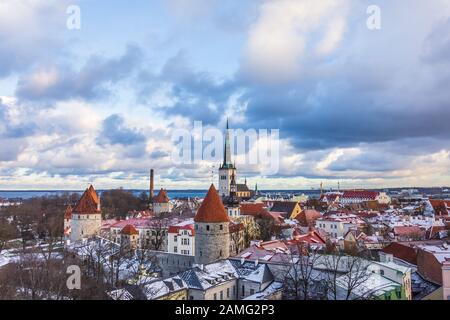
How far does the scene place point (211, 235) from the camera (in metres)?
25.2

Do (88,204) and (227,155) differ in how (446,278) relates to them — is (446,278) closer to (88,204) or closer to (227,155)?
(88,204)

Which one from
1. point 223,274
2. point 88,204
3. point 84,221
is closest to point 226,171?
point 88,204

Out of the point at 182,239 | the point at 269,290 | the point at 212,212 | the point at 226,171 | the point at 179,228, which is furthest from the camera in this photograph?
the point at 226,171

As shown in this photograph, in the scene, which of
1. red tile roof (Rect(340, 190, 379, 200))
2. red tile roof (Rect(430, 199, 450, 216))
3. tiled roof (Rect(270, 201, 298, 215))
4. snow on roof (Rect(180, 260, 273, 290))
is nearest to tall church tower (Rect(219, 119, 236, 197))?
tiled roof (Rect(270, 201, 298, 215))

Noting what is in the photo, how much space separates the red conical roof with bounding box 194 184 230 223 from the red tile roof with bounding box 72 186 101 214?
18.9 meters

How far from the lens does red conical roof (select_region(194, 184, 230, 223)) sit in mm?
25188

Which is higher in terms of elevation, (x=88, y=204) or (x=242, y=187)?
(x=242, y=187)

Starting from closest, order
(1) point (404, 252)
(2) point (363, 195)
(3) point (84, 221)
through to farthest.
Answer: (1) point (404, 252) → (3) point (84, 221) → (2) point (363, 195)

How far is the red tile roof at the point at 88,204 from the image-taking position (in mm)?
40250

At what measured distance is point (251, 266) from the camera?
22.0m

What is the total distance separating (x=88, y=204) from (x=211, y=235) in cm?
2006

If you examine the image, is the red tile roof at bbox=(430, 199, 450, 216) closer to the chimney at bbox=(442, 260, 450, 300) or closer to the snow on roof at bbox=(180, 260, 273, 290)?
the chimney at bbox=(442, 260, 450, 300)
